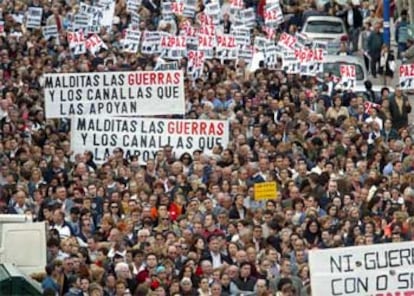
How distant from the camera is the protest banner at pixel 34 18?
40.0m

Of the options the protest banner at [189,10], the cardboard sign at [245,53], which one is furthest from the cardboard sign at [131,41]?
the protest banner at [189,10]

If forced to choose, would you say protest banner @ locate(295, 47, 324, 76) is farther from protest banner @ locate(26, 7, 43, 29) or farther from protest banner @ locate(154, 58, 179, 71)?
protest banner @ locate(26, 7, 43, 29)

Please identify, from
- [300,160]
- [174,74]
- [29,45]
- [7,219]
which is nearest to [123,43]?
[29,45]

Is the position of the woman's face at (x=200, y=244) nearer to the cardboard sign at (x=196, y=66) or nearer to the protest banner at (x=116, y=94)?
the protest banner at (x=116, y=94)

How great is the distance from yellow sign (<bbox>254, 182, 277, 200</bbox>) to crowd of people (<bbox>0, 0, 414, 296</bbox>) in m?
0.08

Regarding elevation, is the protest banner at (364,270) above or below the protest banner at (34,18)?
below

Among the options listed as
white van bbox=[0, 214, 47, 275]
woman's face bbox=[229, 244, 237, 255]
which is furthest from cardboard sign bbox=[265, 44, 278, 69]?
white van bbox=[0, 214, 47, 275]

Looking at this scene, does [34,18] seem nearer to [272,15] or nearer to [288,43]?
[272,15]

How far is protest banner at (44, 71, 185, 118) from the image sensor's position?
31375 millimetres

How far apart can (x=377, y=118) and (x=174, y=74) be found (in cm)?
290

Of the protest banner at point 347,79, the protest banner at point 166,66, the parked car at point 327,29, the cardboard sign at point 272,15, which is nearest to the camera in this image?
the protest banner at point 347,79

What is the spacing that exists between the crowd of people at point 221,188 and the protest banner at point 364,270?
0.40 metres

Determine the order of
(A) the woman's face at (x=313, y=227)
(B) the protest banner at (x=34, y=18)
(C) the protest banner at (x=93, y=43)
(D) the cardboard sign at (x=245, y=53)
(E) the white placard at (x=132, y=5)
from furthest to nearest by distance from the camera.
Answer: (E) the white placard at (x=132, y=5), (B) the protest banner at (x=34, y=18), (C) the protest banner at (x=93, y=43), (D) the cardboard sign at (x=245, y=53), (A) the woman's face at (x=313, y=227)

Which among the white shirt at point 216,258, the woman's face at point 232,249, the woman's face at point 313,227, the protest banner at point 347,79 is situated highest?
the protest banner at point 347,79
